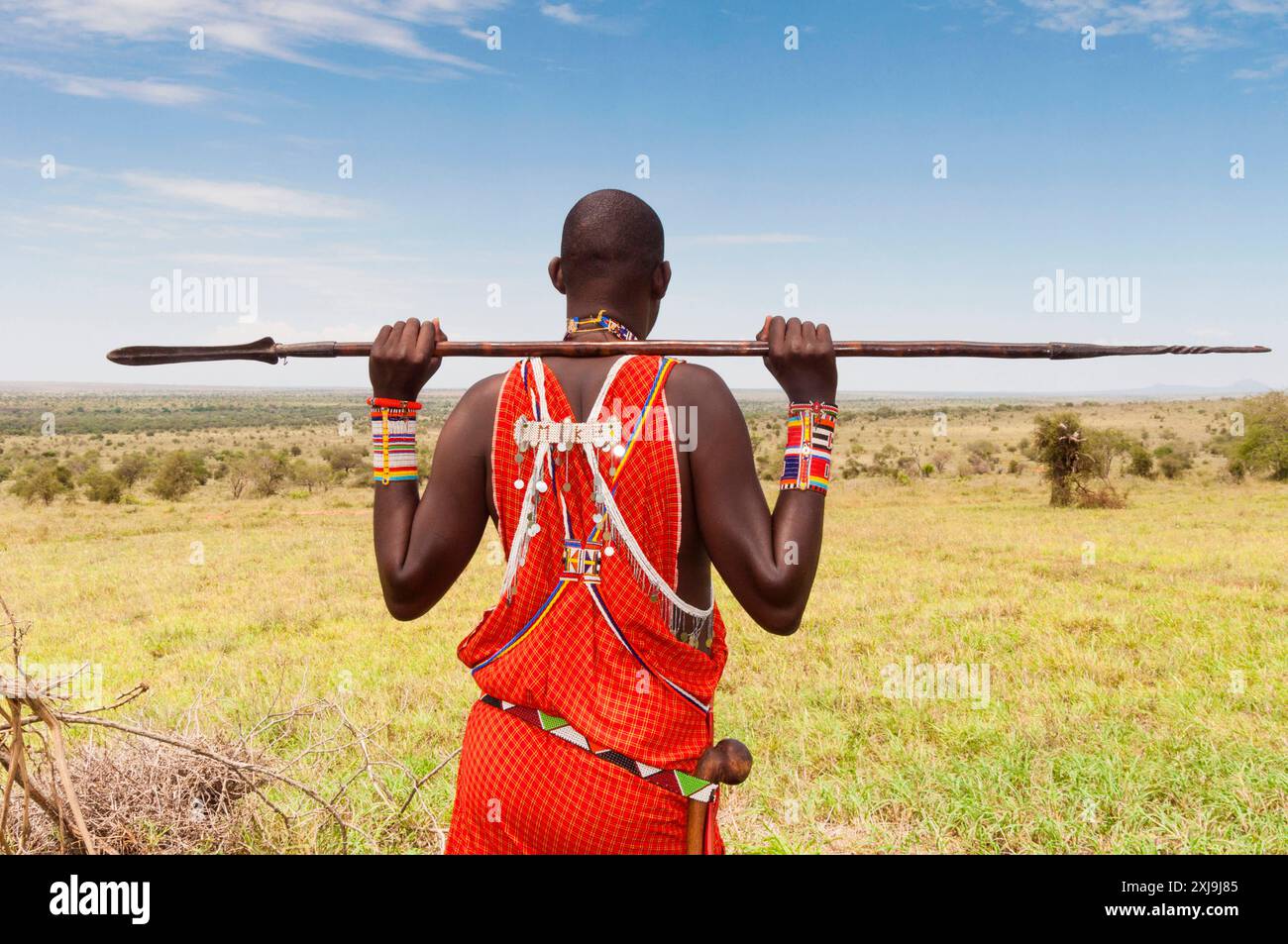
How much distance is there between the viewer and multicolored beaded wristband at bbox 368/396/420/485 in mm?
2484

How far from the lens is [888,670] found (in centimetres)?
873

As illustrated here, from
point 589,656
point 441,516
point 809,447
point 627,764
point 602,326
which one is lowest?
point 627,764

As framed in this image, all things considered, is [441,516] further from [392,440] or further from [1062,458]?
[1062,458]

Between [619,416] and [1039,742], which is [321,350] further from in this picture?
[1039,742]

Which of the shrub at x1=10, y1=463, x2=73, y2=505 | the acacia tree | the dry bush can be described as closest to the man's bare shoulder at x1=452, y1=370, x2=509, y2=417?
the dry bush

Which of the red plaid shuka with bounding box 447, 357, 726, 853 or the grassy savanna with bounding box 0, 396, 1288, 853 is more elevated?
the red plaid shuka with bounding box 447, 357, 726, 853

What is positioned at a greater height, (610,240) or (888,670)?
(610,240)

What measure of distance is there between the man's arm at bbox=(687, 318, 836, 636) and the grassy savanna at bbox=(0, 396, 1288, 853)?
3.34 m

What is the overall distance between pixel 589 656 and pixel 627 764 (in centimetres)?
27

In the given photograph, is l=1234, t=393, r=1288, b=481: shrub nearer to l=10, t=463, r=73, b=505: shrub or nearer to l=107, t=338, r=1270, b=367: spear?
l=107, t=338, r=1270, b=367: spear

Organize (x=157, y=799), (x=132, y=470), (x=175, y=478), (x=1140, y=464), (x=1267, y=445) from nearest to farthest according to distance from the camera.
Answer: (x=157, y=799) < (x=1267, y=445) < (x=1140, y=464) < (x=175, y=478) < (x=132, y=470)

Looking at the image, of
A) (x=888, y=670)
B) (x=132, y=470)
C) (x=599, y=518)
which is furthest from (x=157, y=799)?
(x=132, y=470)

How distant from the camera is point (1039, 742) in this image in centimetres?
677
